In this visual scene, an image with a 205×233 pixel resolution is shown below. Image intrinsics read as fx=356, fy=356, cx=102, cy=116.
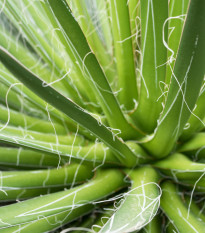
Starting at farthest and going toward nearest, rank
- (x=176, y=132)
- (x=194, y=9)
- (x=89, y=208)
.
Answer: (x=89, y=208) < (x=176, y=132) < (x=194, y=9)

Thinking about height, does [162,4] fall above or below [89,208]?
above

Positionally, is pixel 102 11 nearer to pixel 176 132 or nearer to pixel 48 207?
pixel 176 132

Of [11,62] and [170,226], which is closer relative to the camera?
[11,62]

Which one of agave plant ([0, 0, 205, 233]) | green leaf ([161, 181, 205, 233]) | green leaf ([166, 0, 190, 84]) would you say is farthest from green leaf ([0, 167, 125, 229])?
green leaf ([166, 0, 190, 84])

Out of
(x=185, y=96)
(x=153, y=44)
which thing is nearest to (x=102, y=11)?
(x=153, y=44)

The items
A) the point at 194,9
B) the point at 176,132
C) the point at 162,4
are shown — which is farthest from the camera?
the point at 176,132

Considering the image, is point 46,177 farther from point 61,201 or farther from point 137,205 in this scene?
point 137,205

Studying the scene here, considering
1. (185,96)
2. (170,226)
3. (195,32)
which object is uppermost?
(195,32)
